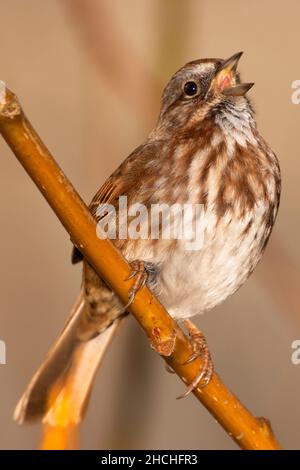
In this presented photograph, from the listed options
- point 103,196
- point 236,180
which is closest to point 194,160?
point 236,180

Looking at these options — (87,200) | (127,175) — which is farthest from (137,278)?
(87,200)

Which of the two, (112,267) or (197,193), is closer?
(112,267)

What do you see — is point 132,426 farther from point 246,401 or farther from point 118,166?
point 246,401
